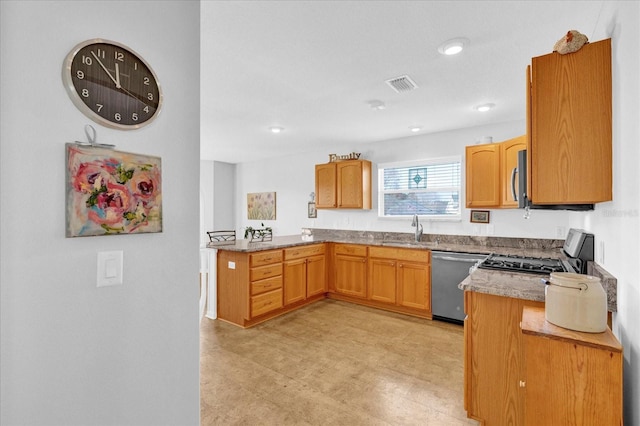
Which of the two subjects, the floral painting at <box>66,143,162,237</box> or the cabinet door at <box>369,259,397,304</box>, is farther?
the cabinet door at <box>369,259,397,304</box>

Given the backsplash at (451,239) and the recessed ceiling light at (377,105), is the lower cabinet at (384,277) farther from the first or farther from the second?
the recessed ceiling light at (377,105)

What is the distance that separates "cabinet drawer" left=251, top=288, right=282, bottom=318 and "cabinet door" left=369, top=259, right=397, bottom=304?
1349 millimetres

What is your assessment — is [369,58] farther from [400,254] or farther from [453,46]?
[400,254]

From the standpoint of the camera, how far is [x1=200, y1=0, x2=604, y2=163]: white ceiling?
5.92ft

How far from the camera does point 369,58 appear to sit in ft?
7.68

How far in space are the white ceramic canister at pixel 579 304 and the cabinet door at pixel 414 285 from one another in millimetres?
2612

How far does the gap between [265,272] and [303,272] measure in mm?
750

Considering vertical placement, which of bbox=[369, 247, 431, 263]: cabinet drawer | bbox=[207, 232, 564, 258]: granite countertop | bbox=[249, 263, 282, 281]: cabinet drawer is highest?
bbox=[207, 232, 564, 258]: granite countertop

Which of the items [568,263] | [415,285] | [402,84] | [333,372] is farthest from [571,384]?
[415,285]

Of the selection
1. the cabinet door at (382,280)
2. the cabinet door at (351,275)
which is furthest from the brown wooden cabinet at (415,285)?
the cabinet door at (351,275)

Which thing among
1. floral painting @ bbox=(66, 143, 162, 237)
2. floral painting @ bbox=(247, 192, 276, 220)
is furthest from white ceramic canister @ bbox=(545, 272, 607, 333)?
floral painting @ bbox=(247, 192, 276, 220)

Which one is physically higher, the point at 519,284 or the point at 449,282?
the point at 519,284

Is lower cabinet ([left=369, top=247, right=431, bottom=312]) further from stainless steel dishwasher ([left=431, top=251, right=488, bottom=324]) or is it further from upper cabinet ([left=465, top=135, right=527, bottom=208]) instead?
upper cabinet ([left=465, top=135, right=527, bottom=208])

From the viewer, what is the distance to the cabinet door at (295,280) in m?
4.08
